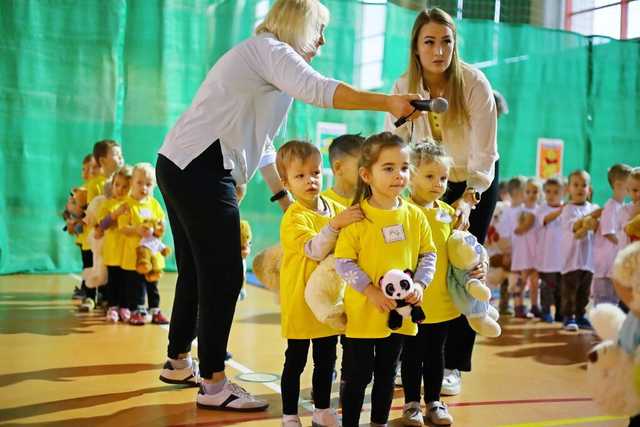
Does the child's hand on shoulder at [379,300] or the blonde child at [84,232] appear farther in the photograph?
the blonde child at [84,232]

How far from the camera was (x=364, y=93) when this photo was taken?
268 cm

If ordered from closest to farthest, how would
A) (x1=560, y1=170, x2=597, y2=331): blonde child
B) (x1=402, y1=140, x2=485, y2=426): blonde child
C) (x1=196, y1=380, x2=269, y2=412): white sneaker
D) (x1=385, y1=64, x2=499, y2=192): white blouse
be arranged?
(x1=402, y1=140, x2=485, y2=426): blonde child → (x1=196, y1=380, x2=269, y2=412): white sneaker → (x1=385, y1=64, x2=499, y2=192): white blouse → (x1=560, y1=170, x2=597, y2=331): blonde child

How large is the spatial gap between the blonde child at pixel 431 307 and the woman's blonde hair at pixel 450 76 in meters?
0.38

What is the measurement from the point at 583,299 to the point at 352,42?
3.92 meters

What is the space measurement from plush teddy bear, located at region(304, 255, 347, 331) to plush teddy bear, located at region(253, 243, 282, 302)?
735mm

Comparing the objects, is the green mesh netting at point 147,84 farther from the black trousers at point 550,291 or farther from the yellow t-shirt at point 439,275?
the yellow t-shirt at point 439,275

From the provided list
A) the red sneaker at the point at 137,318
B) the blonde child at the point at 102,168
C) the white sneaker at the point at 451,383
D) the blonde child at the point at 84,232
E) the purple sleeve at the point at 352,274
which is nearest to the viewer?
the purple sleeve at the point at 352,274

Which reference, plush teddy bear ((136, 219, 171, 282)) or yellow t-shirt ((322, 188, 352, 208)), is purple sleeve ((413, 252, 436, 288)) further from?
plush teddy bear ((136, 219, 171, 282))

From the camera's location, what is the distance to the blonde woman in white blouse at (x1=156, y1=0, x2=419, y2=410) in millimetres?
3068

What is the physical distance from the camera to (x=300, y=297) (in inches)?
116

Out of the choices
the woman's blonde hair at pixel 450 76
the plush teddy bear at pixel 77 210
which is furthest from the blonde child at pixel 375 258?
the plush teddy bear at pixel 77 210

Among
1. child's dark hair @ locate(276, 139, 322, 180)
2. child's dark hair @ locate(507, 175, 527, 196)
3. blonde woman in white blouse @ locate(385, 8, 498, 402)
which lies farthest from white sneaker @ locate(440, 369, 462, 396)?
child's dark hair @ locate(507, 175, 527, 196)

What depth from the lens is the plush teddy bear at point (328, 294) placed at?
276 cm

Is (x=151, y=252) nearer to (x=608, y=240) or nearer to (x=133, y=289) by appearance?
(x=133, y=289)
